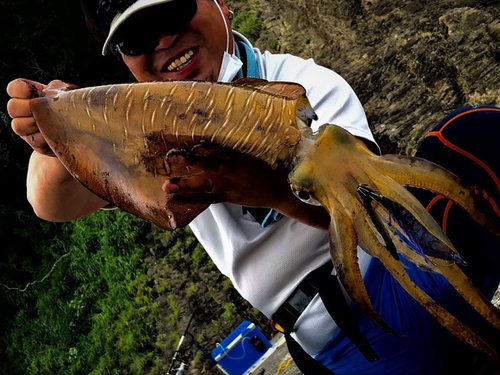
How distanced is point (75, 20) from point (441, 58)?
651cm

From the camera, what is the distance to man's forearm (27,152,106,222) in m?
1.22

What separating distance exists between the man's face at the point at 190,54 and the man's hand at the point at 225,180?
1.74 feet

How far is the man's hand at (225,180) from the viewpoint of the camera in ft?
2.56

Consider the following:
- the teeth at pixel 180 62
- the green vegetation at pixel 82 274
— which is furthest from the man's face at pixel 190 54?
the green vegetation at pixel 82 274

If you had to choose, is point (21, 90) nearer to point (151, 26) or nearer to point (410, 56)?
point (151, 26)

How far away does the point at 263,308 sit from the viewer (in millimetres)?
1415

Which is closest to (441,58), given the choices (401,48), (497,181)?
(401,48)

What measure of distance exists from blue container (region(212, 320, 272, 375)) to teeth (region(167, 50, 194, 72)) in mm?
3854

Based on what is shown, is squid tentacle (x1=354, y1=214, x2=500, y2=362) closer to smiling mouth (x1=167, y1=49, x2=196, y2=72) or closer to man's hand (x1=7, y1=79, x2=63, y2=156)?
man's hand (x1=7, y1=79, x2=63, y2=156)

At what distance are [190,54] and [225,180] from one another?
2.01ft

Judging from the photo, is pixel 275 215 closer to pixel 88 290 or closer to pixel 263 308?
pixel 263 308

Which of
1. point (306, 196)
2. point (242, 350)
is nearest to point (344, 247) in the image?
point (306, 196)

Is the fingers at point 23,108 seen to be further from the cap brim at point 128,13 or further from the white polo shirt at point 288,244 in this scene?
the white polo shirt at point 288,244

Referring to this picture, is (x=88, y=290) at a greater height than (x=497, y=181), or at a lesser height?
lesser
